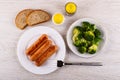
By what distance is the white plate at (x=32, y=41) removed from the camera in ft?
5.39

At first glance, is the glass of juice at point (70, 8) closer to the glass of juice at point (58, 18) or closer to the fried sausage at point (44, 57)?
the glass of juice at point (58, 18)

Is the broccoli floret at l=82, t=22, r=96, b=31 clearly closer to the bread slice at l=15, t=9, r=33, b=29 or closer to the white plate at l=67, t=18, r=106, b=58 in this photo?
the white plate at l=67, t=18, r=106, b=58

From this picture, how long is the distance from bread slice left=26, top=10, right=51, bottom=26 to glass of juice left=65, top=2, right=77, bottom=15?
10 cm

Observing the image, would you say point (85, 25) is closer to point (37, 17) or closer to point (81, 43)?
point (81, 43)

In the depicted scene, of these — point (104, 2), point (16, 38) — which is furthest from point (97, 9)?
point (16, 38)

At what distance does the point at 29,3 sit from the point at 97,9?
0.35 meters

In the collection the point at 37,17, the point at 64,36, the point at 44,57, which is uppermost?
the point at 37,17

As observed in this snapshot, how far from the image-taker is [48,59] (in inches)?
65.4

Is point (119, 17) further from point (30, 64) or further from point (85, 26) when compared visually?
point (30, 64)

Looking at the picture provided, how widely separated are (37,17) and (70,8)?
0.18 metres

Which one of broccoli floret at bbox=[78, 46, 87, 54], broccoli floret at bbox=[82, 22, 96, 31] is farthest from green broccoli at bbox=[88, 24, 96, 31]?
broccoli floret at bbox=[78, 46, 87, 54]

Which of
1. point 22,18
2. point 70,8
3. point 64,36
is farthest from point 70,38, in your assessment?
point 22,18

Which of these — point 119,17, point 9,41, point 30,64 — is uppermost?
point 119,17

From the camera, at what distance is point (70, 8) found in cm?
169
